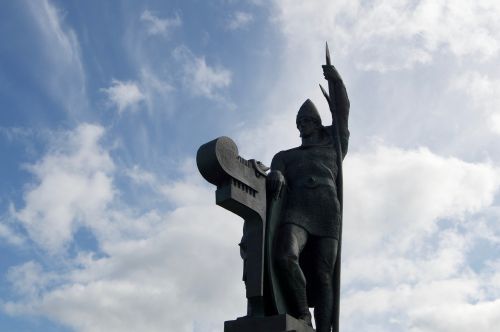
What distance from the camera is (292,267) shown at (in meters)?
8.18

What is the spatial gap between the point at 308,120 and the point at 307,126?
0.30 ft

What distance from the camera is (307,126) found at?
977cm

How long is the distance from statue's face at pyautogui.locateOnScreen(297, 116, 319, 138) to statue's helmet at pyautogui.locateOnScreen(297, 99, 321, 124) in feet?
0.14

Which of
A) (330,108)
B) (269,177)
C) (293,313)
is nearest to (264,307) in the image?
(293,313)

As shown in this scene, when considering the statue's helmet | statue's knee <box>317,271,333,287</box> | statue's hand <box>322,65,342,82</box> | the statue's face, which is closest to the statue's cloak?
statue's knee <box>317,271,333,287</box>

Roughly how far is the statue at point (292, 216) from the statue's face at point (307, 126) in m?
0.01

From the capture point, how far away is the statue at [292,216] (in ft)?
25.7

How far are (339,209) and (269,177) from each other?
3.88 ft

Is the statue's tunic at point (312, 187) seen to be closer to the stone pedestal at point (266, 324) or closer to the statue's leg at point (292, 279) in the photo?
the statue's leg at point (292, 279)

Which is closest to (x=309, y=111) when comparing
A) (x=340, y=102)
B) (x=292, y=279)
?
(x=340, y=102)

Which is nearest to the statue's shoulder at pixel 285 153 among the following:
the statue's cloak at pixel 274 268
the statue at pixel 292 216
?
the statue at pixel 292 216

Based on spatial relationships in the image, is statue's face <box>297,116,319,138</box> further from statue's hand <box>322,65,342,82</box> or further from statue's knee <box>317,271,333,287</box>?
statue's knee <box>317,271,333,287</box>

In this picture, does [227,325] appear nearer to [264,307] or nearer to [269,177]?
[264,307]

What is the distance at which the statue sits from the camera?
7.84m
